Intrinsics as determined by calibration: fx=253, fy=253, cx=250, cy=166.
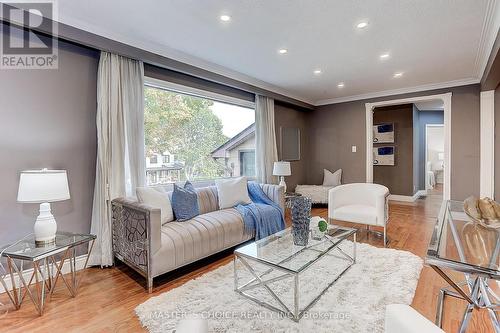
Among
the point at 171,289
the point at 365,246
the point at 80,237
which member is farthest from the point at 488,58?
the point at 80,237

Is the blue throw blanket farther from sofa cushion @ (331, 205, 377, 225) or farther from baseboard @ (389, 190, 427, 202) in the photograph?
baseboard @ (389, 190, 427, 202)

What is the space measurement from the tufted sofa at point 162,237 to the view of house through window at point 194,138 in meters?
0.73

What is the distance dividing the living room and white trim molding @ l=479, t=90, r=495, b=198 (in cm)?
2

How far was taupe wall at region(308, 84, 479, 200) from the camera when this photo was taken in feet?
15.3

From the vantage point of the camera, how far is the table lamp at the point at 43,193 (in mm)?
2042

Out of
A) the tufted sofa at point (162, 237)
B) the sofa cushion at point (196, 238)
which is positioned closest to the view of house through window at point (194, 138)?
the tufted sofa at point (162, 237)

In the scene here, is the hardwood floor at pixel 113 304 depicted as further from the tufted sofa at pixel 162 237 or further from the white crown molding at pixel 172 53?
the white crown molding at pixel 172 53

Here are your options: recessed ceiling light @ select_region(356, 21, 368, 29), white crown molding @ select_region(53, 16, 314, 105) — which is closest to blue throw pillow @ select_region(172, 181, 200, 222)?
white crown molding @ select_region(53, 16, 314, 105)

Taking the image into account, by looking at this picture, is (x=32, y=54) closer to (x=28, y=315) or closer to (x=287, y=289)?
(x=28, y=315)

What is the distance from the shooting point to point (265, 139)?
4980 millimetres

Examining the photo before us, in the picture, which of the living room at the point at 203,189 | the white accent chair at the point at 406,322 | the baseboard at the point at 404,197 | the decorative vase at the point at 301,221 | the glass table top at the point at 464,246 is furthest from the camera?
the baseboard at the point at 404,197

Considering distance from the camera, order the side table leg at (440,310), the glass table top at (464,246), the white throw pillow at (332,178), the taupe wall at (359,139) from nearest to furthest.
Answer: the glass table top at (464,246), the side table leg at (440,310), the taupe wall at (359,139), the white throw pillow at (332,178)

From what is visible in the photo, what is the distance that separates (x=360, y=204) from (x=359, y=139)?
8.42 ft

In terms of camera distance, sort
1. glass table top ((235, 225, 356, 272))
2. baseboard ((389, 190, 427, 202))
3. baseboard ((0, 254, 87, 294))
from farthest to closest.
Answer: baseboard ((389, 190, 427, 202)) < baseboard ((0, 254, 87, 294)) < glass table top ((235, 225, 356, 272))
